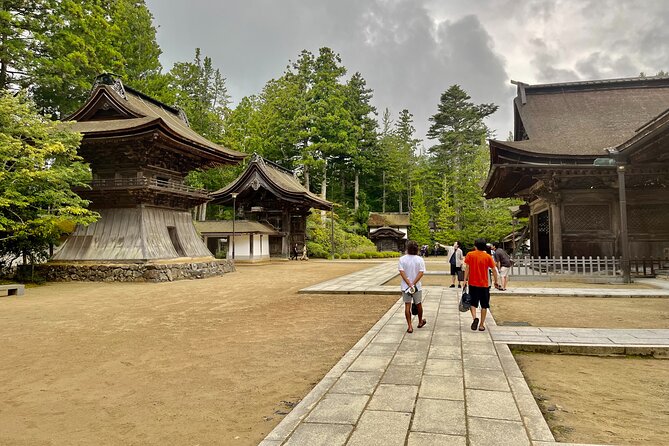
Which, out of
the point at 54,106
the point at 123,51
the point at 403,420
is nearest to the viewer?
the point at 403,420

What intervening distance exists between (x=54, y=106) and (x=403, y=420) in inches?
1148

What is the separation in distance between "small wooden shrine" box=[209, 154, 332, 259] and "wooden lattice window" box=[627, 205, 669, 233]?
69.5 feet

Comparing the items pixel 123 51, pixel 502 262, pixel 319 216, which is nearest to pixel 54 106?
pixel 123 51

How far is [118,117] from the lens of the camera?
18.0 metres

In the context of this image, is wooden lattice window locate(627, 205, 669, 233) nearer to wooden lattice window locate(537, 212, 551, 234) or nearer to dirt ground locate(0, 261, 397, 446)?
wooden lattice window locate(537, 212, 551, 234)

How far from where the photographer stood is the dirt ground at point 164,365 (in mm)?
3295

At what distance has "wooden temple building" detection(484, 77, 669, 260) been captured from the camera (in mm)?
13609

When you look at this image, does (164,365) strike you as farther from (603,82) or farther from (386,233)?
(386,233)

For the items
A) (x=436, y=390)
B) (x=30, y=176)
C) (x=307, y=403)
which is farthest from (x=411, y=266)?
(x=30, y=176)

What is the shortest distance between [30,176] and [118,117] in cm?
644

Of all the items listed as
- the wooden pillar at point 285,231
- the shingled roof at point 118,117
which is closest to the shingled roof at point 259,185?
the wooden pillar at point 285,231

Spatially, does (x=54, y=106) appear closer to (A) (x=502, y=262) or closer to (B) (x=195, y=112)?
(B) (x=195, y=112)

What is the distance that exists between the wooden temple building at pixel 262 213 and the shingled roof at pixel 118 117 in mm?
10028

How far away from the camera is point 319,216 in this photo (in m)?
38.7
